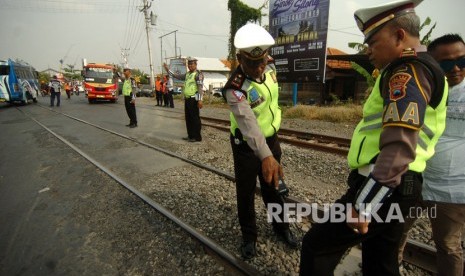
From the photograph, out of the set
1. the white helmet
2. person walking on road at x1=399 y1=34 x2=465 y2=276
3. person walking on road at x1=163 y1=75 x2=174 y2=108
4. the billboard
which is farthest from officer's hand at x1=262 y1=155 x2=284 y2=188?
person walking on road at x1=163 y1=75 x2=174 y2=108

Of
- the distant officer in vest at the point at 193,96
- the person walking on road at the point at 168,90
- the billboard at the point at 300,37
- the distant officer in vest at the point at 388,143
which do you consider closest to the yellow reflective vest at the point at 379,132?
the distant officer in vest at the point at 388,143

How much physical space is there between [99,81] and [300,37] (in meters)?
15.7

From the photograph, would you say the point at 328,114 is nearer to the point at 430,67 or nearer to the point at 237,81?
the point at 237,81

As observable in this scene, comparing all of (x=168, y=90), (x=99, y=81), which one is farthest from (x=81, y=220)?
(x=99, y=81)

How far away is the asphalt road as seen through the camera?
118 inches

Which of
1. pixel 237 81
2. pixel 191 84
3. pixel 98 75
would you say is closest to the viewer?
pixel 237 81

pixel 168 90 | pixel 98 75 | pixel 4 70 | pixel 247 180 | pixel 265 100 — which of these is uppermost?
pixel 4 70

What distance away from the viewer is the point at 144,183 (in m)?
5.05

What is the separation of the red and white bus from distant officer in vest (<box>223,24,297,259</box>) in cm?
2210

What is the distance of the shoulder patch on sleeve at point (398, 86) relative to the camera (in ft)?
4.29

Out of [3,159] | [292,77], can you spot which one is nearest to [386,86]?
[3,159]

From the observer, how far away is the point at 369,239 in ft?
5.60

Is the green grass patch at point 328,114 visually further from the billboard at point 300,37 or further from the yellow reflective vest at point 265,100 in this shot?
the yellow reflective vest at point 265,100

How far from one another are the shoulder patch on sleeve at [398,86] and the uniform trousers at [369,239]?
437 mm
